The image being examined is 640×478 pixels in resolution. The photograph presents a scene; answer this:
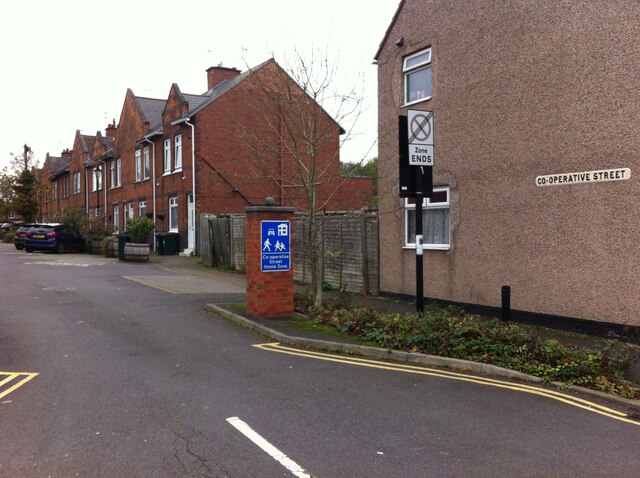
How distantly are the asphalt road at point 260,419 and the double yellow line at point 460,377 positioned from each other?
0.07 m

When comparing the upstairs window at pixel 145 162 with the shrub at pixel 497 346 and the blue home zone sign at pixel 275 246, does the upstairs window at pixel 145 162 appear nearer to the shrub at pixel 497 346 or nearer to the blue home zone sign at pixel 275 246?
the blue home zone sign at pixel 275 246

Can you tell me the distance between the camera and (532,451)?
15.0 ft

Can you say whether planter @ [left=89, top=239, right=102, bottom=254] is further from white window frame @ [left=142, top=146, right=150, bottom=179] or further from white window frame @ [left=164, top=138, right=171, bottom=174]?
white window frame @ [left=142, top=146, right=150, bottom=179]

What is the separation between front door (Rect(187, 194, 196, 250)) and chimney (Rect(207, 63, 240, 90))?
348 inches

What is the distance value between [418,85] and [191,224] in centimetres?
1587

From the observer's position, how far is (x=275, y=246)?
10453mm

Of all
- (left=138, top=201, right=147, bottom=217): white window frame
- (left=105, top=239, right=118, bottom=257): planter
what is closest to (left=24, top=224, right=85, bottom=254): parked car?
(left=105, top=239, right=118, bottom=257): planter

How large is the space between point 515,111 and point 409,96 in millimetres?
3335

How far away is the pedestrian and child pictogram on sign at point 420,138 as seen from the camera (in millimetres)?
8703

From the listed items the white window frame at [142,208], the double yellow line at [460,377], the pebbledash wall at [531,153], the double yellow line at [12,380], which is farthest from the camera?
the white window frame at [142,208]

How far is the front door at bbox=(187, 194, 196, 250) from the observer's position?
83.6 ft

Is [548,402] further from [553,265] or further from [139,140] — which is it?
[139,140]

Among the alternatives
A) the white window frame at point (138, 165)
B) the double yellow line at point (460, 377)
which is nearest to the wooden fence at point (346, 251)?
the double yellow line at point (460, 377)

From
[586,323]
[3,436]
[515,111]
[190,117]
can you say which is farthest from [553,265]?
[190,117]
